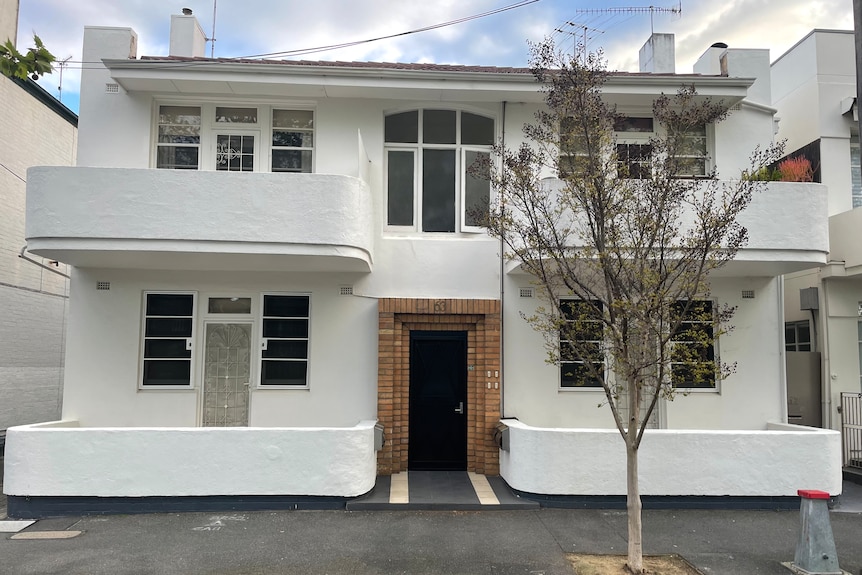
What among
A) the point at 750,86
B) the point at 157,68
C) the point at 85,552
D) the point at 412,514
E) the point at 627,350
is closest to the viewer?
the point at 627,350

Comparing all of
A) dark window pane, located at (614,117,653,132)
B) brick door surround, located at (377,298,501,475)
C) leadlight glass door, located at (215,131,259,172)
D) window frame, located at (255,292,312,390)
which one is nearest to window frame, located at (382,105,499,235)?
brick door surround, located at (377,298,501,475)

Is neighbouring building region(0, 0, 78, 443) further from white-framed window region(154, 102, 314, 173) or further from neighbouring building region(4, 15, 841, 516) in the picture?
white-framed window region(154, 102, 314, 173)

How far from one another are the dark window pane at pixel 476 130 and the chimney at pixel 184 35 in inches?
184

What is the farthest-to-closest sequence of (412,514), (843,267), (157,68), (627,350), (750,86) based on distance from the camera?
(843,267) < (750,86) < (157,68) < (412,514) < (627,350)

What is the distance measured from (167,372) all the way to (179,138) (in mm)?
3664

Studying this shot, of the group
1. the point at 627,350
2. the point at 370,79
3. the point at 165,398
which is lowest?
the point at 165,398

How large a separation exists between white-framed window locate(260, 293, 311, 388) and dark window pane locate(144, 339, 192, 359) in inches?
46.7

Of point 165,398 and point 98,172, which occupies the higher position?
point 98,172

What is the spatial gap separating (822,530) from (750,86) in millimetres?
6653

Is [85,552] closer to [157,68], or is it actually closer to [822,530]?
[157,68]

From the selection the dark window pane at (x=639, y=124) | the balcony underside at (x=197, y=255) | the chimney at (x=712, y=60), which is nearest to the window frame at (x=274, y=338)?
the balcony underside at (x=197, y=255)

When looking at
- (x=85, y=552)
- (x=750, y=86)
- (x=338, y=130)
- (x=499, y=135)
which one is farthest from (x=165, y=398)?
(x=750, y=86)

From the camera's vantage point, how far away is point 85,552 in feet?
19.4

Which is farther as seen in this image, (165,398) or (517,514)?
(165,398)
